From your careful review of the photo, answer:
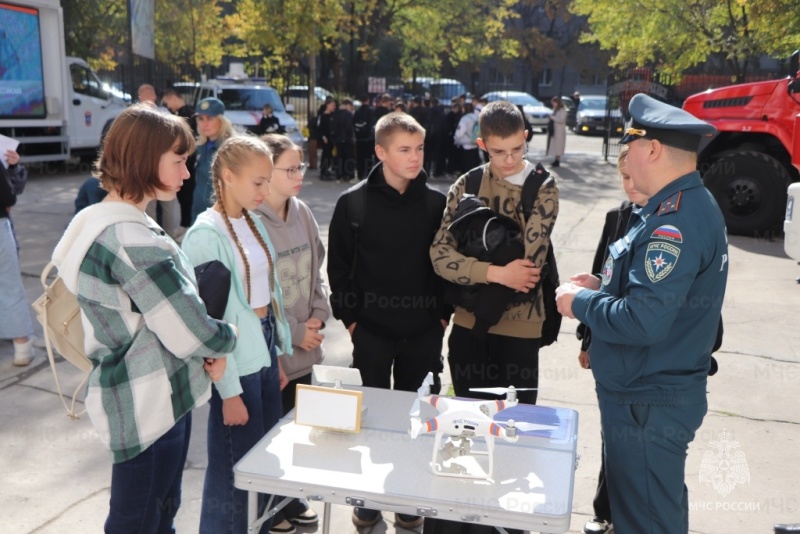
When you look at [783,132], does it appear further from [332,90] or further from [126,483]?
[332,90]

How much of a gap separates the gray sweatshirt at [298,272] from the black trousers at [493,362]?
25.3 inches

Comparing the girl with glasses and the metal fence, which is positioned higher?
the metal fence

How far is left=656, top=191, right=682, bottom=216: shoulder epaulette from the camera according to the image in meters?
2.38

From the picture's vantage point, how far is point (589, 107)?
98.3 ft

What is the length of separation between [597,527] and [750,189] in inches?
301

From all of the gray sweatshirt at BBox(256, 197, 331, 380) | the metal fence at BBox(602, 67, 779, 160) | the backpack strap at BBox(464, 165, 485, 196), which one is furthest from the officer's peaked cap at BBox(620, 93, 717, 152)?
the metal fence at BBox(602, 67, 779, 160)

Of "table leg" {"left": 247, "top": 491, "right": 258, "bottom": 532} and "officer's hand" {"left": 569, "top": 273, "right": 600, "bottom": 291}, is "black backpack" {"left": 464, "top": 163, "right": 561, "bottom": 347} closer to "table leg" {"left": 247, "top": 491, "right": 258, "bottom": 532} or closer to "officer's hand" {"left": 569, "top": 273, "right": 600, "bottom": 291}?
"officer's hand" {"left": 569, "top": 273, "right": 600, "bottom": 291}

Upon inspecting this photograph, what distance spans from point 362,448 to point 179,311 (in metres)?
0.70

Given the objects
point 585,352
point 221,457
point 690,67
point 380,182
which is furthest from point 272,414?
point 690,67

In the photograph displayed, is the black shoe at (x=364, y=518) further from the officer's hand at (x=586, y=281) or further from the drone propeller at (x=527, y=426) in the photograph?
the officer's hand at (x=586, y=281)

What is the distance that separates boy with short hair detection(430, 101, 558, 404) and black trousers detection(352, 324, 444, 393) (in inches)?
5.6

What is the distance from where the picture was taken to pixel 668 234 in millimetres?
2344

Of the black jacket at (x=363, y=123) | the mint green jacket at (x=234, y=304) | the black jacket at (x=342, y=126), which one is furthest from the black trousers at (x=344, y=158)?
the mint green jacket at (x=234, y=304)
